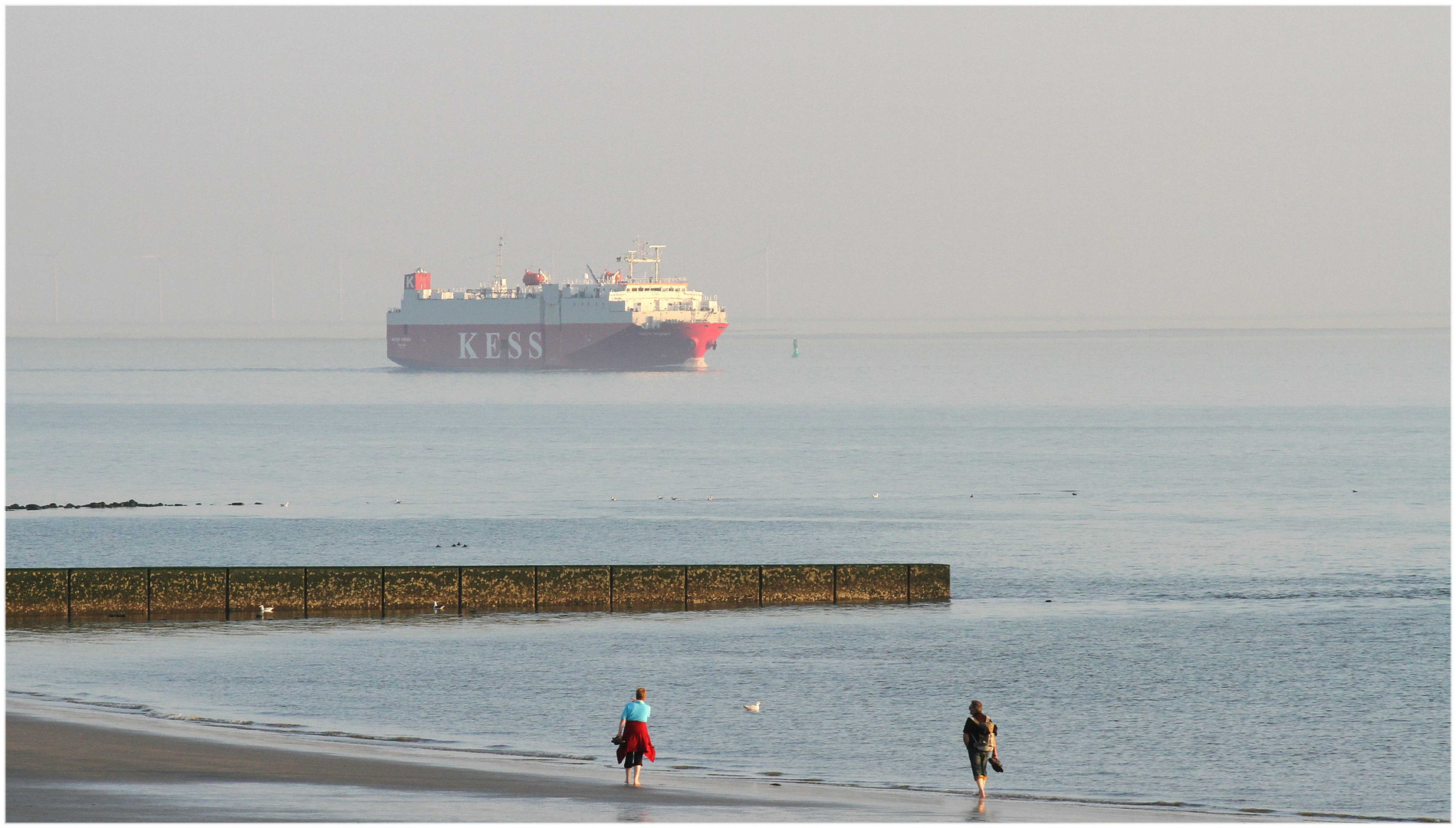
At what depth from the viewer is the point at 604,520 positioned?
50.0m

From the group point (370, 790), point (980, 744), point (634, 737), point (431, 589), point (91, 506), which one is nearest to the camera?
point (370, 790)

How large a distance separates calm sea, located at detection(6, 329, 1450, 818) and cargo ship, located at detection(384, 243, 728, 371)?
202 ft

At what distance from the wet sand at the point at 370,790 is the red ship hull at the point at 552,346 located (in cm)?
14363

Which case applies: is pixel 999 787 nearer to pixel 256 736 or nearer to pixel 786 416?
pixel 256 736

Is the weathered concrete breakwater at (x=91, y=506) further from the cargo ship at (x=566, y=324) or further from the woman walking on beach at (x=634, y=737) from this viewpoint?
the cargo ship at (x=566, y=324)

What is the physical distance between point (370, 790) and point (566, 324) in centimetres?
15244

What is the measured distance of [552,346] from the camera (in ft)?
552

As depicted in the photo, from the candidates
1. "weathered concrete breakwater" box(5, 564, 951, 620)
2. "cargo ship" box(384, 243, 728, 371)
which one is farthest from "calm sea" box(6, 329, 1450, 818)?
"cargo ship" box(384, 243, 728, 371)

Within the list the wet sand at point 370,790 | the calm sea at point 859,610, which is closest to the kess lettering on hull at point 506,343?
the calm sea at point 859,610

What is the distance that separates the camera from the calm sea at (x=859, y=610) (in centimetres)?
1888

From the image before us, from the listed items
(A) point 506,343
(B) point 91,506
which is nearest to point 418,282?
(A) point 506,343

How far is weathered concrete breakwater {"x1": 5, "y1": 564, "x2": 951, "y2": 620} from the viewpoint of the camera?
26188mm

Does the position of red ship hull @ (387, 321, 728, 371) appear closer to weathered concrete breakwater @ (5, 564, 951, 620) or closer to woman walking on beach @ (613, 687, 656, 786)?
weathered concrete breakwater @ (5, 564, 951, 620)

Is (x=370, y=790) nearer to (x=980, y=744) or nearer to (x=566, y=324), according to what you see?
(x=980, y=744)
